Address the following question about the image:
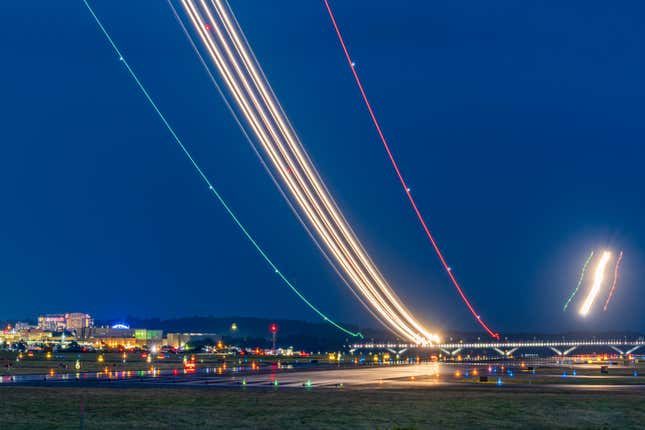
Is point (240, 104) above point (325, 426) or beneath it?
above

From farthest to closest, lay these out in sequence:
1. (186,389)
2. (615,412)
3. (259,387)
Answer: (259,387)
(186,389)
(615,412)

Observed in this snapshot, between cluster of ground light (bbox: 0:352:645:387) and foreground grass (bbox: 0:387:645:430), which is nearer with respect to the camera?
foreground grass (bbox: 0:387:645:430)

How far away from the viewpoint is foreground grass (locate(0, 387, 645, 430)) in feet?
99.8

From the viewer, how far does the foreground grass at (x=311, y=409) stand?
30.4 meters

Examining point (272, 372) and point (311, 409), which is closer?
point (311, 409)

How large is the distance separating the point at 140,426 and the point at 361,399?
14.6 meters

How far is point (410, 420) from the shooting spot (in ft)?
103

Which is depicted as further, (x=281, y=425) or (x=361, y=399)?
(x=361, y=399)

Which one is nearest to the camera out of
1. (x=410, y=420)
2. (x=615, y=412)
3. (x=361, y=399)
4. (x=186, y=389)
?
(x=410, y=420)

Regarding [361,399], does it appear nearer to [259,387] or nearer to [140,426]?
[259,387]

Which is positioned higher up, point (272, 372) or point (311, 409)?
point (311, 409)

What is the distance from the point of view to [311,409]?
35.4 meters

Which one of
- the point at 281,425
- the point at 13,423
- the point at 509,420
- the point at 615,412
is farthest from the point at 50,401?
the point at 615,412

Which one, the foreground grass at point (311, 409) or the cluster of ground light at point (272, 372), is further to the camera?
the cluster of ground light at point (272, 372)
